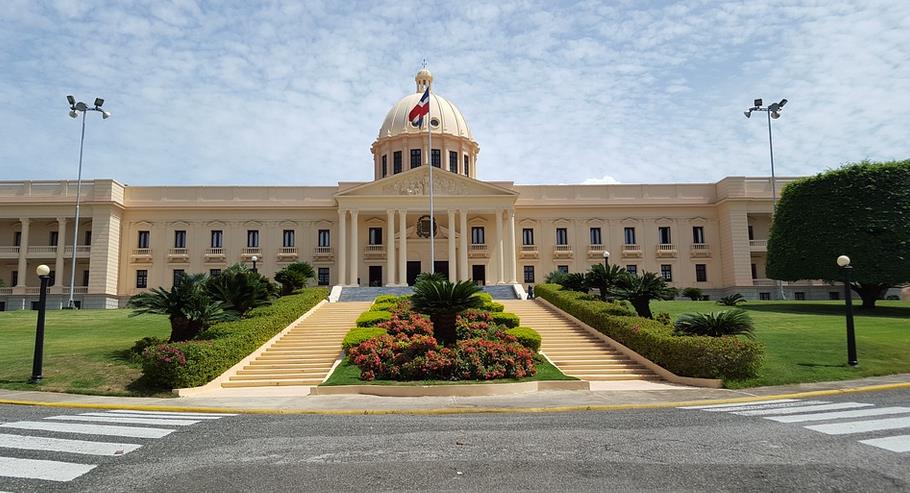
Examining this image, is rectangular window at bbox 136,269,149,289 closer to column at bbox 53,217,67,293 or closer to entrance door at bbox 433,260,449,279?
column at bbox 53,217,67,293

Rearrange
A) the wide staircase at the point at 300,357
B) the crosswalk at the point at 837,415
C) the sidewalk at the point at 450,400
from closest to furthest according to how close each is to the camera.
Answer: the crosswalk at the point at 837,415, the sidewalk at the point at 450,400, the wide staircase at the point at 300,357

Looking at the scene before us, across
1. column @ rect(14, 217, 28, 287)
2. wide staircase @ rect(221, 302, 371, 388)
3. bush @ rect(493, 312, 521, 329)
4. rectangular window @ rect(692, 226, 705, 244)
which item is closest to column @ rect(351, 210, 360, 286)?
wide staircase @ rect(221, 302, 371, 388)

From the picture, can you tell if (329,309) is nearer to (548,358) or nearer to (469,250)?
(548,358)

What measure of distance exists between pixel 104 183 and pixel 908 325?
53124 millimetres

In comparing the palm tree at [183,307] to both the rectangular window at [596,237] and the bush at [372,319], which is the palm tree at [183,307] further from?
the rectangular window at [596,237]

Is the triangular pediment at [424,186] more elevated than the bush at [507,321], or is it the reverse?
the triangular pediment at [424,186]

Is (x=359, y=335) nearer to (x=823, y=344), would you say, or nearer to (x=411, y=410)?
(x=411, y=410)

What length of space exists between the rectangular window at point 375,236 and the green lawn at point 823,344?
2615 centimetres

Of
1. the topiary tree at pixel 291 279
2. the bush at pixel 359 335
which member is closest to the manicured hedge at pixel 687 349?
the bush at pixel 359 335

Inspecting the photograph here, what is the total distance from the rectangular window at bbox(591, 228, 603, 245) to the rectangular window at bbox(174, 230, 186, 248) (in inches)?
1359

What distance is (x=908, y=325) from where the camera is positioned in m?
25.8

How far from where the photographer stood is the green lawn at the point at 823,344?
16.8 metres

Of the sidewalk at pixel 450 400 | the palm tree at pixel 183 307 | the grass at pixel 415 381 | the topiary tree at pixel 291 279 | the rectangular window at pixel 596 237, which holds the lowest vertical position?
the sidewalk at pixel 450 400

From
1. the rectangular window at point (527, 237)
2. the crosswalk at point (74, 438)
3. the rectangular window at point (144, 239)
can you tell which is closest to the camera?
the crosswalk at point (74, 438)
